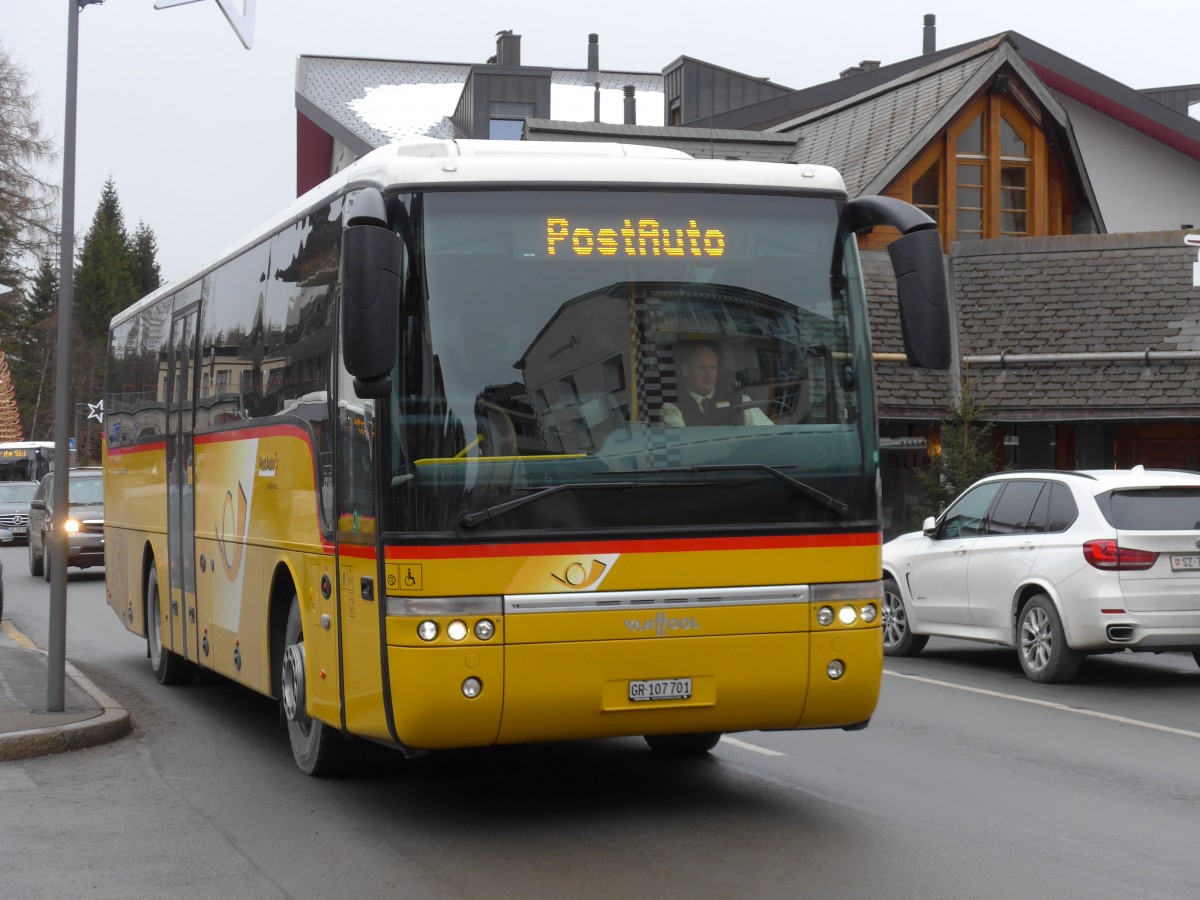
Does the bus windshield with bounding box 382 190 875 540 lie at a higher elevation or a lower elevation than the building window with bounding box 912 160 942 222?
lower

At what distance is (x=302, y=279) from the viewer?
367 inches

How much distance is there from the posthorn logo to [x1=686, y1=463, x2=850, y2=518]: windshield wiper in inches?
26.3

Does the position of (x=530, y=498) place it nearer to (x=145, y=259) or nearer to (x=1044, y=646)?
(x=1044, y=646)

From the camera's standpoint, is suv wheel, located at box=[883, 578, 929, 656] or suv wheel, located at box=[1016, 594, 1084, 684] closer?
suv wheel, located at box=[1016, 594, 1084, 684]

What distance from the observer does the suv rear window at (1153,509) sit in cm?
1376

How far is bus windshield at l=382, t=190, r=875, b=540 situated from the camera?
24.9 feet

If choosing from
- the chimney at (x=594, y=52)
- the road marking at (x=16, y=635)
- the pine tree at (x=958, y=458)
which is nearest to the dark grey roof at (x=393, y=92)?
the chimney at (x=594, y=52)

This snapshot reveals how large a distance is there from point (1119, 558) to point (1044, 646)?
3.71ft

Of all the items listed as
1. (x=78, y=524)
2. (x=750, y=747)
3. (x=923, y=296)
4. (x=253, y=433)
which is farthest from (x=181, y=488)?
(x=78, y=524)

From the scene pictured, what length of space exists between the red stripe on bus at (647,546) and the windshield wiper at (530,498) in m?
0.12

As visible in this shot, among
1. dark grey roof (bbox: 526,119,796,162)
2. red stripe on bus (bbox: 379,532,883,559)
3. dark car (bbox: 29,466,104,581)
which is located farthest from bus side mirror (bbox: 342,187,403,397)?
dark grey roof (bbox: 526,119,796,162)

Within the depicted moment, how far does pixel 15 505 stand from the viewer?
45750 mm

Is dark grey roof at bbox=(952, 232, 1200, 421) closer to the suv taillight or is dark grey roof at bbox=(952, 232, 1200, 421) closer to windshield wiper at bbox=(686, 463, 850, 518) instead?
the suv taillight

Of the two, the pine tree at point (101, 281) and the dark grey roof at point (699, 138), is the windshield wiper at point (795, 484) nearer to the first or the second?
the dark grey roof at point (699, 138)
